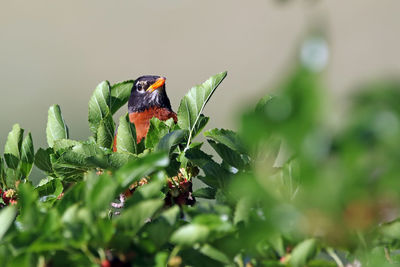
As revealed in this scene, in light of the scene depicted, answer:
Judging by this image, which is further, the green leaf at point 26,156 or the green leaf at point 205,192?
the green leaf at point 26,156

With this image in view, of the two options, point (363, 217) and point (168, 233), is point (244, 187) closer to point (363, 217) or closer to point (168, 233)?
point (363, 217)

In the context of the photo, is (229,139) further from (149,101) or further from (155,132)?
(149,101)

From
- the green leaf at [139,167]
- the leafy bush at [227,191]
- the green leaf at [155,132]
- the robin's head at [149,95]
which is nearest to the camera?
the leafy bush at [227,191]

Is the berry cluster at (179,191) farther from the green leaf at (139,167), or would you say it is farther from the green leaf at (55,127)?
the green leaf at (139,167)

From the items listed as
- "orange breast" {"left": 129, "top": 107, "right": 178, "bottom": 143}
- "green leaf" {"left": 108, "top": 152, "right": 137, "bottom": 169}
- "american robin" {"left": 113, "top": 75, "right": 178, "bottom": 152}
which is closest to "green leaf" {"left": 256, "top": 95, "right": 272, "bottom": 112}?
"green leaf" {"left": 108, "top": 152, "right": 137, "bottom": 169}

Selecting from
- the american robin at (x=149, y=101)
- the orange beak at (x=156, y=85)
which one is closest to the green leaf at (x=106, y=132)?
the american robin at (x=149, y=101)

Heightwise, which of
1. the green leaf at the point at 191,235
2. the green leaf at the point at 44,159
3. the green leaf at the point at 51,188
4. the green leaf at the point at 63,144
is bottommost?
the green leaf at the point at 51,188

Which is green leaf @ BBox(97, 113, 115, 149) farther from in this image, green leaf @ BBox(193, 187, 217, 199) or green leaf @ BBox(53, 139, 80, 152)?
green leaf @ BBox(193, 187, 217, 199)
